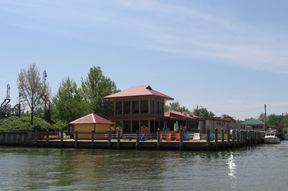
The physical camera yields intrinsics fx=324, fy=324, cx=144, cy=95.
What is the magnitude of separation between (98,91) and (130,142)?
1332 inches

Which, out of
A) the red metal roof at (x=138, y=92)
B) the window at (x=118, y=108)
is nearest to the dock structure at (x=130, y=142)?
the window at (x=118, y=108)

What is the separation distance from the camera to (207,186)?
1770 cm

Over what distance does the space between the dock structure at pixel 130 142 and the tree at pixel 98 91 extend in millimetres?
21743

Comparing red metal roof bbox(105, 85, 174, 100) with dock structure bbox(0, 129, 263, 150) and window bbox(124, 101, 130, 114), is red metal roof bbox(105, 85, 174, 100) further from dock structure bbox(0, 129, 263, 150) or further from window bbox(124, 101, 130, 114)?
dock structure bbox(0, 129, 263, 150)

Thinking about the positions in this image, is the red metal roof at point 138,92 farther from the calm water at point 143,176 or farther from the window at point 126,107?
the calm water at point 143,176

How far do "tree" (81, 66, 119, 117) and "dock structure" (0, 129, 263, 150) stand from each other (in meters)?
21.7

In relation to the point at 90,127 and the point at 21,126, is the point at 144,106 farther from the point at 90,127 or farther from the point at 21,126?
the point at 21,126

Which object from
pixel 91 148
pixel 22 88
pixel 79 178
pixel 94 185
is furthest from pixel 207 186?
pixel 22 88

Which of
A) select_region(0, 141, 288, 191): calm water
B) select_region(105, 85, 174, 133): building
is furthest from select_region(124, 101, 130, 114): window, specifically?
select_region(0, 141, 288, 191): calm water

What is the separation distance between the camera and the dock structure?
36.1m

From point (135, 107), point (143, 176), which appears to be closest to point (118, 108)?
point (135, 107)

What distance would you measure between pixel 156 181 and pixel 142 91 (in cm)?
3268

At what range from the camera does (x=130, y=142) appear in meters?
39.1

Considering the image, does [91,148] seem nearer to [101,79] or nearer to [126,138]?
Result: [126,138]
